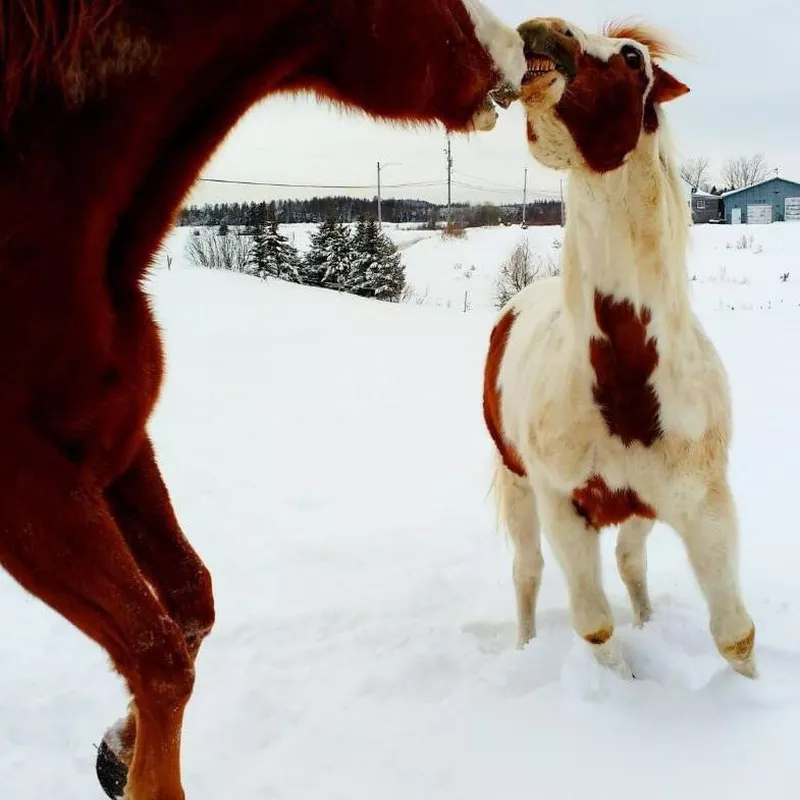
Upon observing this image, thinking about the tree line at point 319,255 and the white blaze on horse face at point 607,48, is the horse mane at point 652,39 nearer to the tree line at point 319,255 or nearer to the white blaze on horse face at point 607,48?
the white blaze on horse face at point 607,48

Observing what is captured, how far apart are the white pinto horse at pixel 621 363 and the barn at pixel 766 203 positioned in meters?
43.0

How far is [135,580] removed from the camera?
1301mm

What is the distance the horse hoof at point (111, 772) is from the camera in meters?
1.71

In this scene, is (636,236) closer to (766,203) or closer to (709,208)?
(766,203)

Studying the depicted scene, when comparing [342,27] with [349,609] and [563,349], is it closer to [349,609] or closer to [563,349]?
[563,349]

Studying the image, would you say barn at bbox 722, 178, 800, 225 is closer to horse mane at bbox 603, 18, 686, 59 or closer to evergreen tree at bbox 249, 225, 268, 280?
evergreen tree at bbox 249, 225, 268, 280

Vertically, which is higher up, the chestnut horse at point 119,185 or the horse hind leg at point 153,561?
the chestnut horse at point 119,185

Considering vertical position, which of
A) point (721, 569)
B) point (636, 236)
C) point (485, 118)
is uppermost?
point (485, 118)

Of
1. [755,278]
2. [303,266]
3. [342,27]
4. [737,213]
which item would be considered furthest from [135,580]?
[737,213]

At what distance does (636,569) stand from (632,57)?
6.21 ft

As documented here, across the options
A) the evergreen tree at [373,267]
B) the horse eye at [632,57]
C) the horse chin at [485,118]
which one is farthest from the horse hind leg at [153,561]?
the evergreen tree at [373,267]

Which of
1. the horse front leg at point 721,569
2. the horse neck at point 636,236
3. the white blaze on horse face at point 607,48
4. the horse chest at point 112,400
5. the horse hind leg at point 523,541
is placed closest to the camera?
the horse chest at point 112,400

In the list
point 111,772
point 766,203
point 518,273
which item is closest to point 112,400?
point 111,772

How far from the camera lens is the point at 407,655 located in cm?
269
